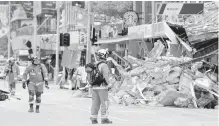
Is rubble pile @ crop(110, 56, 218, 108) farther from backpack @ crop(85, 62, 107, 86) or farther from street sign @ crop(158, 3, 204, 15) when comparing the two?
street sign @ crop(158, 3, 204, 15)

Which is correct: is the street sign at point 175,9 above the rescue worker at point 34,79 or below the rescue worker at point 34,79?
above

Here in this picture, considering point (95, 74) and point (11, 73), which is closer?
point (95, 74)

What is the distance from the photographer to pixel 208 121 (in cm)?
1438

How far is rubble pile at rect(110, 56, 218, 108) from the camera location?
19.7m

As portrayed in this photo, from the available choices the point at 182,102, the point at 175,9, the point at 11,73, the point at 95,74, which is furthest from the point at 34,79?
the point at 175,9

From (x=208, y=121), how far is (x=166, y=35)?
45.7ft

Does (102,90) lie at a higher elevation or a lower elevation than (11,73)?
higher

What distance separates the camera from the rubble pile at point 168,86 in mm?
19672

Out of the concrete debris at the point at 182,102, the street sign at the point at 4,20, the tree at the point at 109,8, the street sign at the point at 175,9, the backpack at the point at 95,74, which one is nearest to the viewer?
the backpack at the point at 95,74

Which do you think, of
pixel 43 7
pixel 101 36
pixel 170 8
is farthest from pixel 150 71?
pixel 43 7

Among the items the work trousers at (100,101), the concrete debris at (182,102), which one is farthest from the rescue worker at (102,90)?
the concrete debris at (182,102)

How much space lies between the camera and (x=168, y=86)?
68.1 ft

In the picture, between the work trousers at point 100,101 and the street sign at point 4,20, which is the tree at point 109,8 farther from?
the work trousers at point 100,101

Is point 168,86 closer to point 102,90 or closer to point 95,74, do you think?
point 102,90
